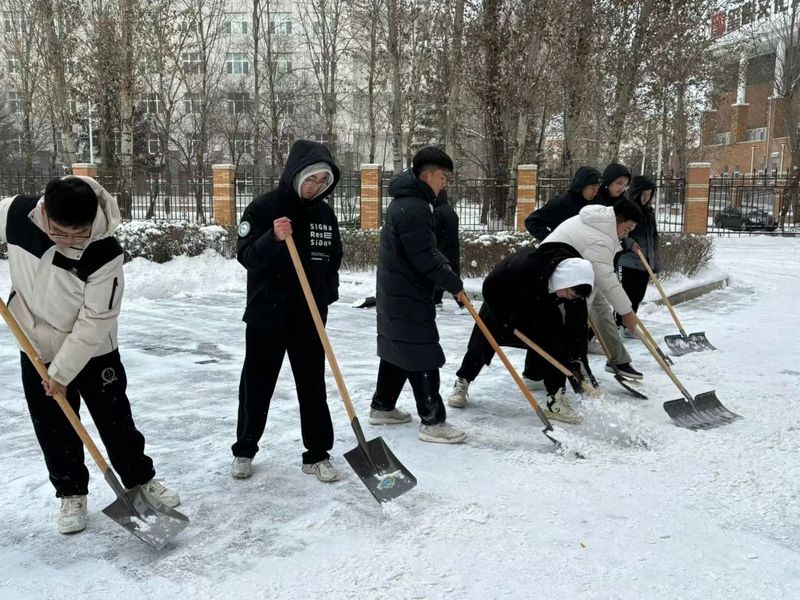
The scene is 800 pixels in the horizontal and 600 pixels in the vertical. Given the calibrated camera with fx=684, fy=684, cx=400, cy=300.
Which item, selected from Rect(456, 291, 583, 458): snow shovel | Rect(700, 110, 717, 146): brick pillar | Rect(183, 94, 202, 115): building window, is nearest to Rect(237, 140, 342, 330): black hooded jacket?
Rect(456, 291, 583, 458): snow shovel

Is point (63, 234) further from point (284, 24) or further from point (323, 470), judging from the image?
point (284, 24)

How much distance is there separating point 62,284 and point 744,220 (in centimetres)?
2613

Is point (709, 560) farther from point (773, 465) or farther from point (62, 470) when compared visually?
point (62, 470)

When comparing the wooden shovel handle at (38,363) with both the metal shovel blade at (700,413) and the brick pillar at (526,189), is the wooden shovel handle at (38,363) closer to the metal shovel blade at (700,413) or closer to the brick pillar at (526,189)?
the metal shovel blade at (700,413)

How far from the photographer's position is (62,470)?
9.81ft

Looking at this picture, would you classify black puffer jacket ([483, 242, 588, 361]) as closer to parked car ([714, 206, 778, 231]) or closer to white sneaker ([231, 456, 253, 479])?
white sneaker ([231, 456, 253, 479])

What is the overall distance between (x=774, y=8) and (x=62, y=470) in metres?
31.4

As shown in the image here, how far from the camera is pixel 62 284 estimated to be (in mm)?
2752

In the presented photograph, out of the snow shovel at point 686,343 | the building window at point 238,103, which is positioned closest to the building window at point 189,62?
the building window at point 238,103

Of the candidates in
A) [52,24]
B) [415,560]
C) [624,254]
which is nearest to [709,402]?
[624,254]

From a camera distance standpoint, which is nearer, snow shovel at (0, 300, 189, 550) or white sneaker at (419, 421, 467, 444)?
snow shovel at (0, 300, 189, 550)

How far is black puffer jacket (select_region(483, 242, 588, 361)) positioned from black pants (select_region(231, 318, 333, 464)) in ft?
4.89

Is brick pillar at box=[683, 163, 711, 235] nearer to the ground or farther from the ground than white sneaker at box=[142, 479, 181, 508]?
farther from the ground

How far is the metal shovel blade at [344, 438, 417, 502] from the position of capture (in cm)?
322
